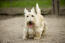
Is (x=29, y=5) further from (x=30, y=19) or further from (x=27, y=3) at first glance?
(x=30, y=19)

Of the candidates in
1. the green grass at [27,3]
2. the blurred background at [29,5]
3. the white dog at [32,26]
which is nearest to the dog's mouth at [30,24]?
the white dog at [32,26]

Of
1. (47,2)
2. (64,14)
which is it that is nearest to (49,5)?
(47,2)

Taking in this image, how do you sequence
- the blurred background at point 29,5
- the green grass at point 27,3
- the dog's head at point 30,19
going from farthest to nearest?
the green grass at point 27,3 < the blurred background at point 29,5 < the dog's head at point 30,19

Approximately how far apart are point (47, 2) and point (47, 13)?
556mm

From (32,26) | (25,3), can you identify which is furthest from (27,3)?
(32,26)

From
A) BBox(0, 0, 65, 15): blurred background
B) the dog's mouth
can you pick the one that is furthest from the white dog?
BBox(0, 0, 65, 15): blurred background

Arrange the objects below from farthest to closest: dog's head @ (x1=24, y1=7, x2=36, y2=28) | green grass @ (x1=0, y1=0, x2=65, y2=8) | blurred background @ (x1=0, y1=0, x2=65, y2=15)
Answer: green grass @ (x1=0, y1=0, x2=65, y2=8)
blurred background @ (x1=0, y1=0, x2=65, y2=15)
dog's head @ (x1=24, y1=7, x2=36, y2=28)

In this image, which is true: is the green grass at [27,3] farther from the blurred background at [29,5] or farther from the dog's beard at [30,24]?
the dog's beard at [30,24]

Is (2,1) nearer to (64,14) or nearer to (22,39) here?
(64,14)

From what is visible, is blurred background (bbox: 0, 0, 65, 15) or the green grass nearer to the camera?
blurred background (bbox: 0, 0, 65, 15)

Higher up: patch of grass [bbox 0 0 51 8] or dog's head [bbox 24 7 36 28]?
patch of grass [bbox 0 0 51 8]

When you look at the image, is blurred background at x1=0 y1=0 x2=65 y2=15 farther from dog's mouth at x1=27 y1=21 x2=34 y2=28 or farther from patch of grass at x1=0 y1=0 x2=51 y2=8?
dog's mouth at x1=27 y1=21 x2=34 y2=28

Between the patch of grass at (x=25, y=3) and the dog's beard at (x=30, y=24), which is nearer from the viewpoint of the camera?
the dog's beard at (x=30, y=24)

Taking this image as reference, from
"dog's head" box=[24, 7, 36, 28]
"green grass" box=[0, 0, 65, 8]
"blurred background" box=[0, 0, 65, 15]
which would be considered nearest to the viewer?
"dog's head" box=[24, 7, 36, 28]
